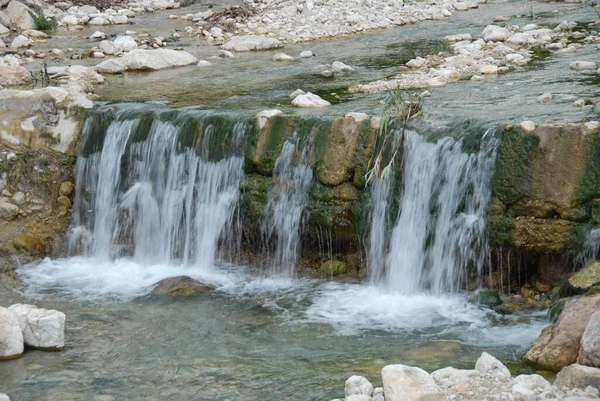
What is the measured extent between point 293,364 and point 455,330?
1473 millimetres

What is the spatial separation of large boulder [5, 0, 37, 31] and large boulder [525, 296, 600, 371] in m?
17.3

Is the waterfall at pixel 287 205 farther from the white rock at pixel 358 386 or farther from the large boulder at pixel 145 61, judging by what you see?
the large boulder at pixel 145 61

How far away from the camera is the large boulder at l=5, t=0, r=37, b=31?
Result: 2030 centimetres

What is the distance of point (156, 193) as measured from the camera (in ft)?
31.6

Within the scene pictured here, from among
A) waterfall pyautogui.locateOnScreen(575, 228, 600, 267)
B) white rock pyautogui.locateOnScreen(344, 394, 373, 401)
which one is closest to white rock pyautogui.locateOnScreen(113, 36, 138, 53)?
waterfall pyautogui.locateOnScreen(575, 228, 600, 267)

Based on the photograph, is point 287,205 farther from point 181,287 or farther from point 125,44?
Result: point 125,44

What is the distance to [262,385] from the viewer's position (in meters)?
5.90

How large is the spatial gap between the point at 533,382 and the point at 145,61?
10.9 m

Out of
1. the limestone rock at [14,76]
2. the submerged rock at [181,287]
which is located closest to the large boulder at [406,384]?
the submerged rock at [181,287]

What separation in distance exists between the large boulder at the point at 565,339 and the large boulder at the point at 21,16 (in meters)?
17.3

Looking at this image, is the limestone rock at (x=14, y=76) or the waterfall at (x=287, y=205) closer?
the waterfall at (x=287, y=205)

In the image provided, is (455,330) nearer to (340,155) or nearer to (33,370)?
(340,155)

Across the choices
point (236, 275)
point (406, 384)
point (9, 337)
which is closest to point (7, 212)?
point (236, 275)

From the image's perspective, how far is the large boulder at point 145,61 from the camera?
46.1 feet
